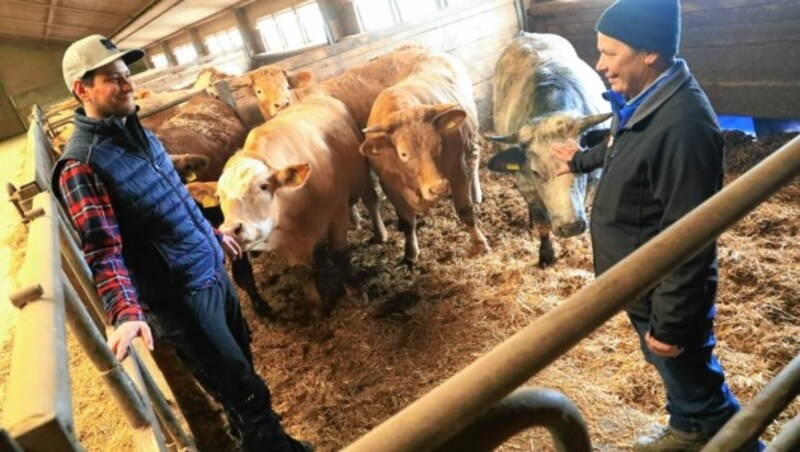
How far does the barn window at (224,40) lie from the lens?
14.6m

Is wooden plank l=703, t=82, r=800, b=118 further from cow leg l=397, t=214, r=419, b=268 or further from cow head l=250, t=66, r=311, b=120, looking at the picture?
cow head l=250, t=66, r=311, b=120

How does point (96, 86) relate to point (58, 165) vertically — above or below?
above

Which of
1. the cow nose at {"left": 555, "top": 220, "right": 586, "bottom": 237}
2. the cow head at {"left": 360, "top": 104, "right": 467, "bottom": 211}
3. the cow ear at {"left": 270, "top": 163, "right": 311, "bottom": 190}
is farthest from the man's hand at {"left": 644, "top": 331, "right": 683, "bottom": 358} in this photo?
the cow ear at {"left": 270, "top": 163, "right": 311, "bottom": 190}

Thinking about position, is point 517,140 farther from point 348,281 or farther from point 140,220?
point 140,220

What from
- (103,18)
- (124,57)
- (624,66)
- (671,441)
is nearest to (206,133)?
(124,57)

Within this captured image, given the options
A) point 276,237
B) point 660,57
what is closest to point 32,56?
point 276,237

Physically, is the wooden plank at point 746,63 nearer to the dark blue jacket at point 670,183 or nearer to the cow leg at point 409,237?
the cow leg at point 409,237

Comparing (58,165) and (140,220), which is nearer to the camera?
(58,165)

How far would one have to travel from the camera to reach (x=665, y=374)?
205cm

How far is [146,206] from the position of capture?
2.12 meters

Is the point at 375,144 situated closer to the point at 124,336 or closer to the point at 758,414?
the point at 124,336

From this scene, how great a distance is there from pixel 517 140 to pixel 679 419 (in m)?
2.34

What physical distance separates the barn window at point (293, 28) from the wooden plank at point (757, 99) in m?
8.67

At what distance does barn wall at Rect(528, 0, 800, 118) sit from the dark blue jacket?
427cm
